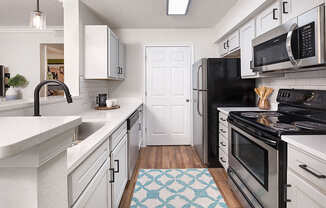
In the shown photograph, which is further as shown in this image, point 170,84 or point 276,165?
point 170,84

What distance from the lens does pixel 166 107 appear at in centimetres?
429

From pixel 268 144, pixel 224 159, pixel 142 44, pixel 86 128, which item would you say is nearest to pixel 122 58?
pixel 142 44

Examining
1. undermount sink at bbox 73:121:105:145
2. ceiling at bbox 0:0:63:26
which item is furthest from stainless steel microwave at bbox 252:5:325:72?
ceiling at bbox 0:0:63:26

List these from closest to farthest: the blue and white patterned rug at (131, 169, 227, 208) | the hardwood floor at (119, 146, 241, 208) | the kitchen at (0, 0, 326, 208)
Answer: the kitchen at (0, 0, 326, 208)
the blue and white patterned rug at (131, 169, 227, 208)
the hardwood floor at (119, 146, 241, 208)

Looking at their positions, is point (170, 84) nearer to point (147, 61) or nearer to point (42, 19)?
point (147, 61)

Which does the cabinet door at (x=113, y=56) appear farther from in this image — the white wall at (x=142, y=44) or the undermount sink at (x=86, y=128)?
the undermount sink at (x=86, y=128)

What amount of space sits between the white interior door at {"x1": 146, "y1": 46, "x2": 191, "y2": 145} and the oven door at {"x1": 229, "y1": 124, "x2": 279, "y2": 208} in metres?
2.01

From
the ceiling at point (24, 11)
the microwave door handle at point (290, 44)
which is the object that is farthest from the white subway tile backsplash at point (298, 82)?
the ceiling at point (24, 11)

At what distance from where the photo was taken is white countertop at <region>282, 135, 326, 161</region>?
1.01m

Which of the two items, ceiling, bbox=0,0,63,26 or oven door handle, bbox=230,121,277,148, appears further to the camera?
ceiling, bbox=0,0,63,26

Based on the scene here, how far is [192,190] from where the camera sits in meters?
2.41

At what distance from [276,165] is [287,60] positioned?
2.87 ft

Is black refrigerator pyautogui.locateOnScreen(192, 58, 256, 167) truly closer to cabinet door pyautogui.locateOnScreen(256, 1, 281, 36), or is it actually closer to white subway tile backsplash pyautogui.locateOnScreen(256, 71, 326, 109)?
white subway tile backsplash pyautogui.locateOnScreen(256, 71, 326, 109)

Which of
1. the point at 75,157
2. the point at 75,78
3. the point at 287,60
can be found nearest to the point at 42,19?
the point at 75,78
